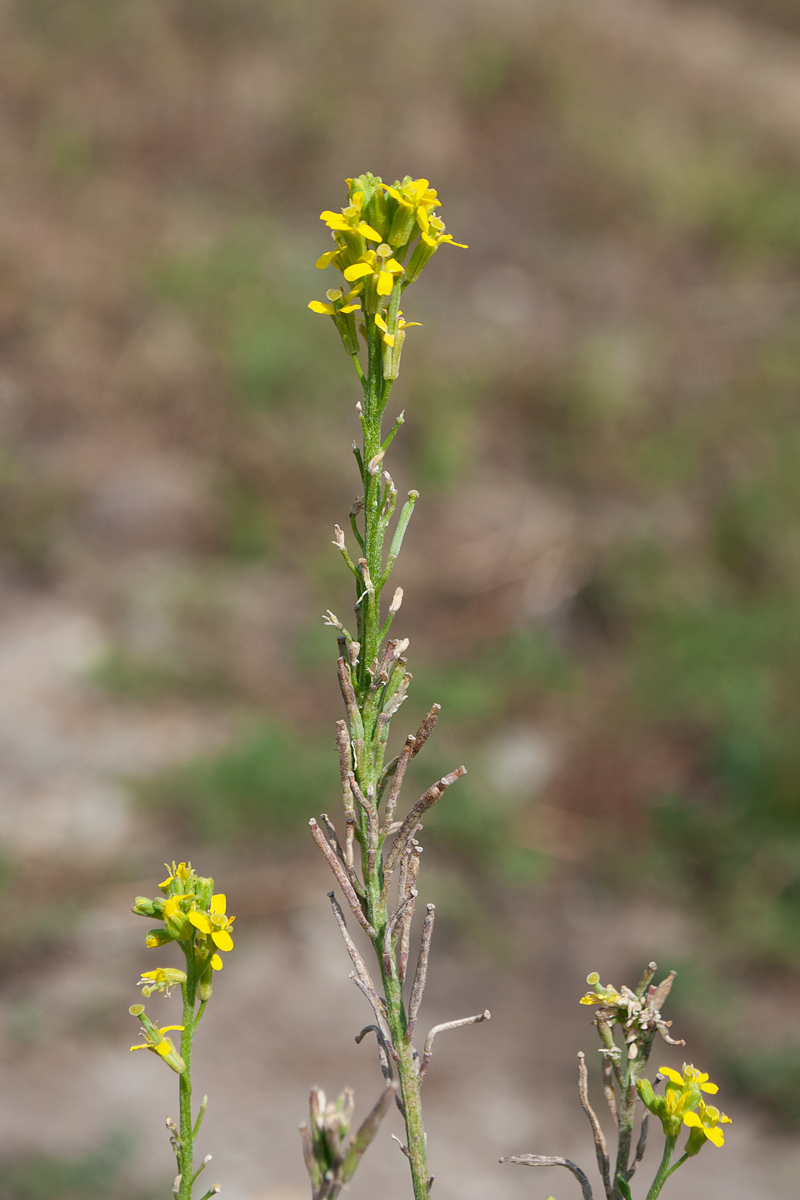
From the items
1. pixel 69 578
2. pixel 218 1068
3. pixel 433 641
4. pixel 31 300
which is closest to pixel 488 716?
pixel 433 641

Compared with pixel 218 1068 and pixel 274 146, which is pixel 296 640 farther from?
pixel 274 146

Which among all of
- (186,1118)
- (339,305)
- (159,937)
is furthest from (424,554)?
(186,1118)

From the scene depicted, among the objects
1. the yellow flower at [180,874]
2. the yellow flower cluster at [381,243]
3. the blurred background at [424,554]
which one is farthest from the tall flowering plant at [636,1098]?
the blurred background at [424,554]

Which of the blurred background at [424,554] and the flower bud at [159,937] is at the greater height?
the blurred background at [424,554]

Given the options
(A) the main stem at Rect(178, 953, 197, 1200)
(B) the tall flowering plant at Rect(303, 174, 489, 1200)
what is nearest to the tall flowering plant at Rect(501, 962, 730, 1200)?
(B) the tall flowering plant at Rect(303, 174, 489, 1200)

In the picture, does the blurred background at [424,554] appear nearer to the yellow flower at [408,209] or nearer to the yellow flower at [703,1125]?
the yellow flower at [703,1125]

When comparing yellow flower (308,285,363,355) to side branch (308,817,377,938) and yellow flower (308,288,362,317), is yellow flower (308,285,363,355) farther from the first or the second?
side branch (308,817,377,938)

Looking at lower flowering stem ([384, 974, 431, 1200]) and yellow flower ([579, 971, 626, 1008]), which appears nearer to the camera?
lower flowering stem ([384, 974, 431, 1200])
